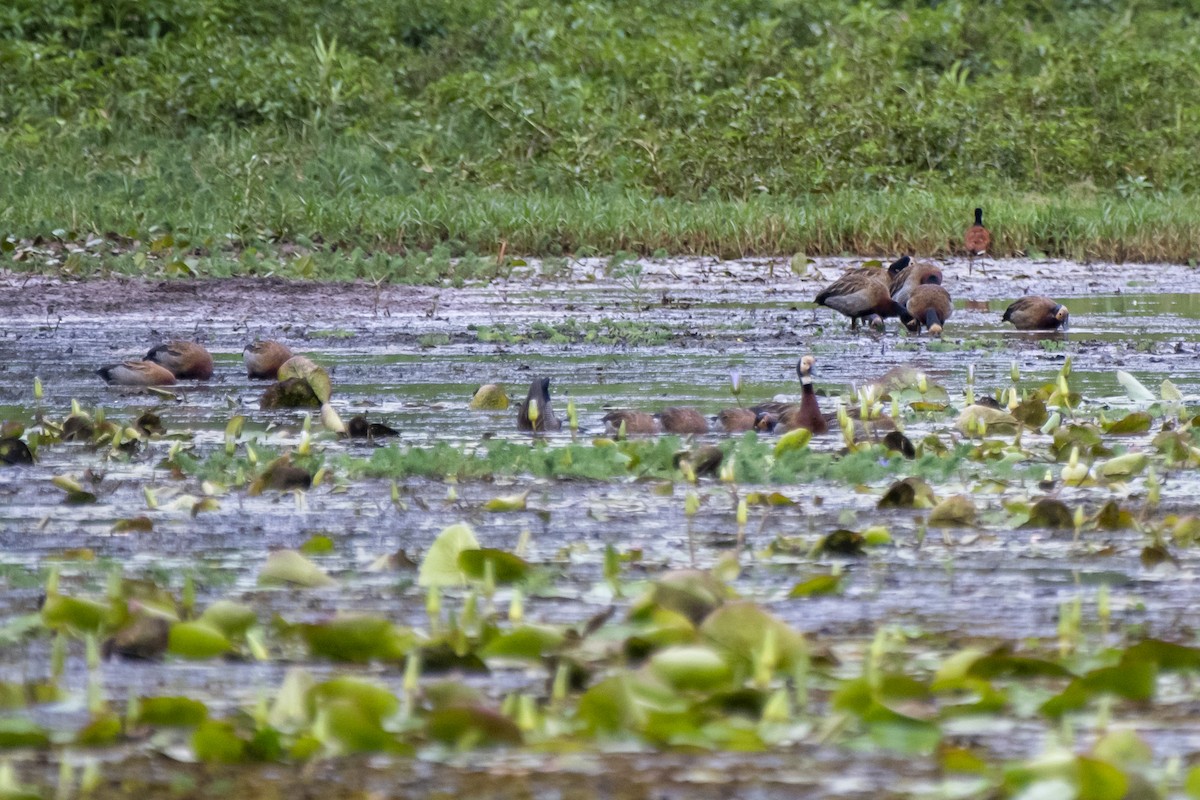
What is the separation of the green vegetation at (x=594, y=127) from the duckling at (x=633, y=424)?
7.33 meters

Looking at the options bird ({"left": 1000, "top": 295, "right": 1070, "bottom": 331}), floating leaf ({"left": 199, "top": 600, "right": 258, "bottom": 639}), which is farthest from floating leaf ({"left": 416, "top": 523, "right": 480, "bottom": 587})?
bird ({"left": 1000, "top": 295, "right": 1070, "bottom": 331})

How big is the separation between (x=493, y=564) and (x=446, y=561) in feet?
0.33

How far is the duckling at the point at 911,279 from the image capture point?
1186 cm

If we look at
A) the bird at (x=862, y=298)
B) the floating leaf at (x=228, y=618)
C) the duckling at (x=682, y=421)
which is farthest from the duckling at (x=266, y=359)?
the floating leaf at (x=228, y=618)

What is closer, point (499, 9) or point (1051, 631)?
point (1051, 631)

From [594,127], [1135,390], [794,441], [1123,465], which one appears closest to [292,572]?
[794,441]

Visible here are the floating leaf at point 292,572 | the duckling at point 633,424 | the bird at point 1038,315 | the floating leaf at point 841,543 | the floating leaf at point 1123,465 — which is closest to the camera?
the floating leaf at point 292,572

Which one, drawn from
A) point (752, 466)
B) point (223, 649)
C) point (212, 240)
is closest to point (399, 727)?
point (223, 649)

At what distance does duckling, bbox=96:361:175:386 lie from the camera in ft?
27.1

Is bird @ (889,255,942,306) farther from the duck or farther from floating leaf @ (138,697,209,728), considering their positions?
floating leaf @ (138,697,209,728)

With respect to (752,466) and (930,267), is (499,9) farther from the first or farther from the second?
(752,466)

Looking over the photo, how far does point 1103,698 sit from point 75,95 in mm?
19729

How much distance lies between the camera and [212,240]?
1512 centimetres

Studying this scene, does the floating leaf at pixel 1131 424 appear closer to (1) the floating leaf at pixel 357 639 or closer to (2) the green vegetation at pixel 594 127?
(1) the floating leaf at pixel 357 639
